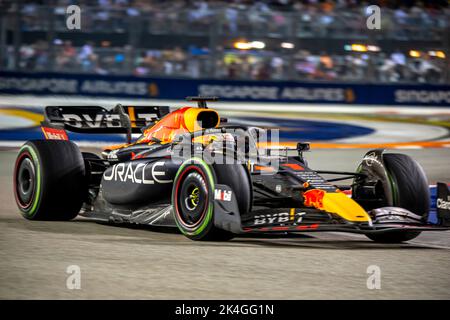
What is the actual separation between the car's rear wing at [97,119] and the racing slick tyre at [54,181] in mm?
1043

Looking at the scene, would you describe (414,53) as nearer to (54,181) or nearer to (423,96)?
(423,96)

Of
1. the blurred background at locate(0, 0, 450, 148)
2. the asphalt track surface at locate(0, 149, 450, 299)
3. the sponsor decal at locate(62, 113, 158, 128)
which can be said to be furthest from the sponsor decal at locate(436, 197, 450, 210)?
the blurred background at locate(0, 0, 450, 148)

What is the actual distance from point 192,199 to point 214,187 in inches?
17.3

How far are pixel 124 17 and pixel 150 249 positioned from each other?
71.8 ft

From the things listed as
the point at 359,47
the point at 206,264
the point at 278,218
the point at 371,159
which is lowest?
the point at 206,264

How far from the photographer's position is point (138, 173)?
8.65 metres

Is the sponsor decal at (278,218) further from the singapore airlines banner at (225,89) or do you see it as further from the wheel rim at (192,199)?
the singapore airlines banner at (225,89)

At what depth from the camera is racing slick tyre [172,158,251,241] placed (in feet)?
24.9

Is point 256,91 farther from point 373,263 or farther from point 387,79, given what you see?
point 373,263

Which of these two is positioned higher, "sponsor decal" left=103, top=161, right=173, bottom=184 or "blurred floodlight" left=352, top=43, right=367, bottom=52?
"blurred floodlight" left=352, top=43, right=367, bottom=52

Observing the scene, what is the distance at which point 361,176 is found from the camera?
855 centimetres

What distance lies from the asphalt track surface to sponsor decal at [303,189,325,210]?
0.35m

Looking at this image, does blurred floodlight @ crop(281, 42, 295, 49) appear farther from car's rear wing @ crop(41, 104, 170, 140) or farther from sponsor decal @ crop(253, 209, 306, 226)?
sponsor decal @ crop(253, 209, 306, 226)

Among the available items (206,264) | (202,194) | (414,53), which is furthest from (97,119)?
(414,53)
